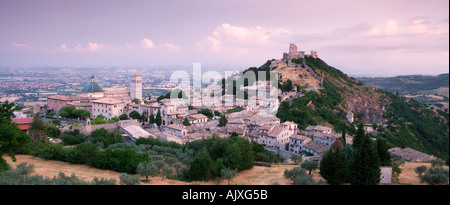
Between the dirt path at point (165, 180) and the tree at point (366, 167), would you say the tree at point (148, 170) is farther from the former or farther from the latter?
the tree at point (366, 167)

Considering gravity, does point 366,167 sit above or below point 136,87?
below

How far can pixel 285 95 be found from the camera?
1679 inches

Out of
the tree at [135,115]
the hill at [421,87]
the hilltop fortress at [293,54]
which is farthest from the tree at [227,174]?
the hill at [421,87]

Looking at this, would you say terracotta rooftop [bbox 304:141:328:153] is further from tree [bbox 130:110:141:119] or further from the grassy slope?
tree [bbox 130:110:141:119]

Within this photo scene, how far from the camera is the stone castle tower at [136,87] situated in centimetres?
4288

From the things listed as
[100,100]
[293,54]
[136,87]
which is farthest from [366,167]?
[293,54]

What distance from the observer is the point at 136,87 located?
44000 mm

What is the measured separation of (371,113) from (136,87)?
34.4 metres

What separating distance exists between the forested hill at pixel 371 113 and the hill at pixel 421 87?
30.9 ft

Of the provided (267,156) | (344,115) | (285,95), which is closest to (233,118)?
(267,156)

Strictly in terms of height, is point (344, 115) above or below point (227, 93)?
below

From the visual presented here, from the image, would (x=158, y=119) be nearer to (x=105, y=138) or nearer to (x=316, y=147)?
(x=105, y=138)
